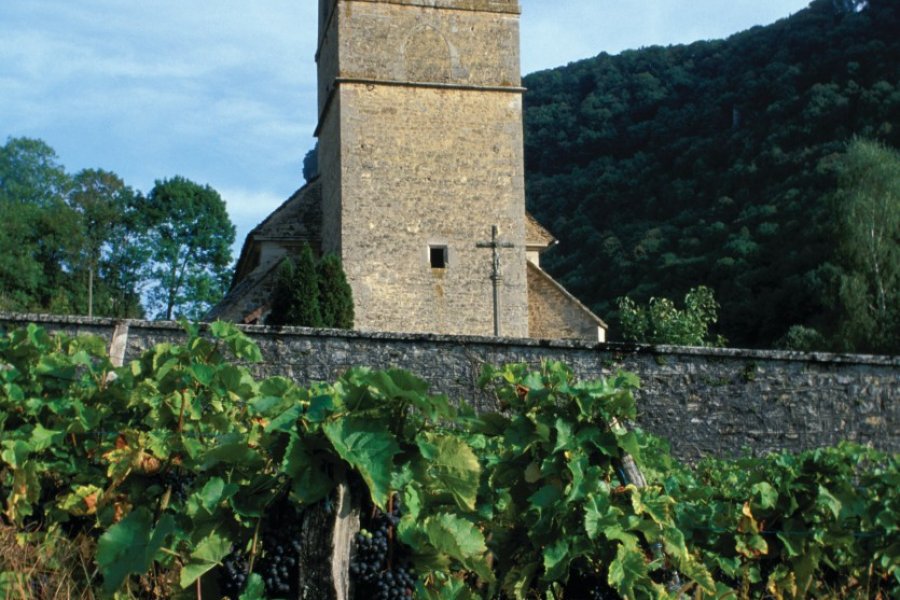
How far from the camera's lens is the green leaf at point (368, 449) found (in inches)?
143

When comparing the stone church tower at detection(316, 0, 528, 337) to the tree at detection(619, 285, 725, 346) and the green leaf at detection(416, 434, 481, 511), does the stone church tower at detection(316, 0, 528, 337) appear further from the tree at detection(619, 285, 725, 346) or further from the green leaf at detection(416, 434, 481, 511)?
the green leaf at detection(416, 434, 481, 511)

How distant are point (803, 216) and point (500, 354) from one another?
30499 millimetres

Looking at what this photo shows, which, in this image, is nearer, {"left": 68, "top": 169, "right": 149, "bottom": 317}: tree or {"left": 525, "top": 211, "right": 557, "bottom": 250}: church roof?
{"left": 525, "top": 211, "right": 557, "bottom": 250}: church roof

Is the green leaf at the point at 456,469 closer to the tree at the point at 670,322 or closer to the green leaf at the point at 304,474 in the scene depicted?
the green leaf at the point at 304,474

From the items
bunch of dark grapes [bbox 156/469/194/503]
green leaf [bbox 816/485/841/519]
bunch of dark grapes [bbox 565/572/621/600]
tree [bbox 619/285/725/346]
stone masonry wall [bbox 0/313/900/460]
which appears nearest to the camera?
bunch of dark grapes [bbox 565/572/621/600]

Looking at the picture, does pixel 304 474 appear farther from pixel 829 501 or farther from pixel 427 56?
pixel 427 56

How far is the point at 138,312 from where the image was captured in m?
47.5

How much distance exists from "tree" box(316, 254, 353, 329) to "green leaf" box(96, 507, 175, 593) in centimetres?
1579

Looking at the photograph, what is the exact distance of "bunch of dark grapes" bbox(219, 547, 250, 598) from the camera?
392 cm

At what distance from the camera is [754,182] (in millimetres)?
42594

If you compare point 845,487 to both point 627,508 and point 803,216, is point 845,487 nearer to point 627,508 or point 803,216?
point 627,508

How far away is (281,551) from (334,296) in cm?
1635

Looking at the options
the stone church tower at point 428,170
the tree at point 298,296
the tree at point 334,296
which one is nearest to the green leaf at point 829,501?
the tree at point 298,296

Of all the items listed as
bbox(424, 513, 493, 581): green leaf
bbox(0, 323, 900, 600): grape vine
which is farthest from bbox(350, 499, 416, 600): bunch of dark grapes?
bbox(424, 513, 493, 581): green leaf
